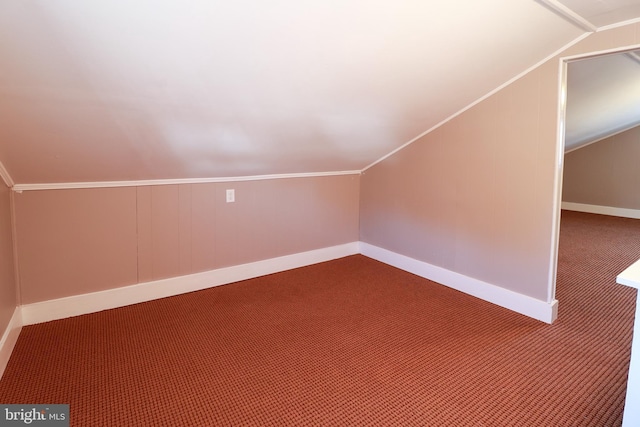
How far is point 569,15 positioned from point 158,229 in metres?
2.87

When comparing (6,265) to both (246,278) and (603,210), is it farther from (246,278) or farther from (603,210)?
(603,210)

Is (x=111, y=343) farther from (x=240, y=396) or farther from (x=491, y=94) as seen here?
(x=491, y=94)

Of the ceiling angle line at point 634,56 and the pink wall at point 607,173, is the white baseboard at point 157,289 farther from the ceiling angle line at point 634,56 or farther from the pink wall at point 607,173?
the pink wall at point 607,173

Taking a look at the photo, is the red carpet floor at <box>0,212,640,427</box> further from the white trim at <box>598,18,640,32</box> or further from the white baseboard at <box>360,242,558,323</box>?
the white trim at <box>598,18,640,32</box>

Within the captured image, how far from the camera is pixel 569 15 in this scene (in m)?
1.99

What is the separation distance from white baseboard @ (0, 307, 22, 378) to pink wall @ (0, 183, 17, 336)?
41 millimetres

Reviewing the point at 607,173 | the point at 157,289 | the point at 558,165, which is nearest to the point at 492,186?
the point at 558,165

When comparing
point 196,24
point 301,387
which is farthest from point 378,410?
point 196,24

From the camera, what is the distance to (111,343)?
230cm

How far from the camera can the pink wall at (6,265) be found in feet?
6.86

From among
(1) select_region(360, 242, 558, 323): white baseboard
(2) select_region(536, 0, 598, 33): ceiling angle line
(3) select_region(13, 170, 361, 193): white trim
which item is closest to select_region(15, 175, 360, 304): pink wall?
(3) select_region(13, 170, 361, 193): white trim

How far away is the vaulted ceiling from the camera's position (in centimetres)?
140

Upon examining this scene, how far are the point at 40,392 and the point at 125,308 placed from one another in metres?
0.96

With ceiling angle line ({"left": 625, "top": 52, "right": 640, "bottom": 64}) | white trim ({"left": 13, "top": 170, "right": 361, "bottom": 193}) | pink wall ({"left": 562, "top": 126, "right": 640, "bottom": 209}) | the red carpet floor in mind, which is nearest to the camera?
the red carpet floor
